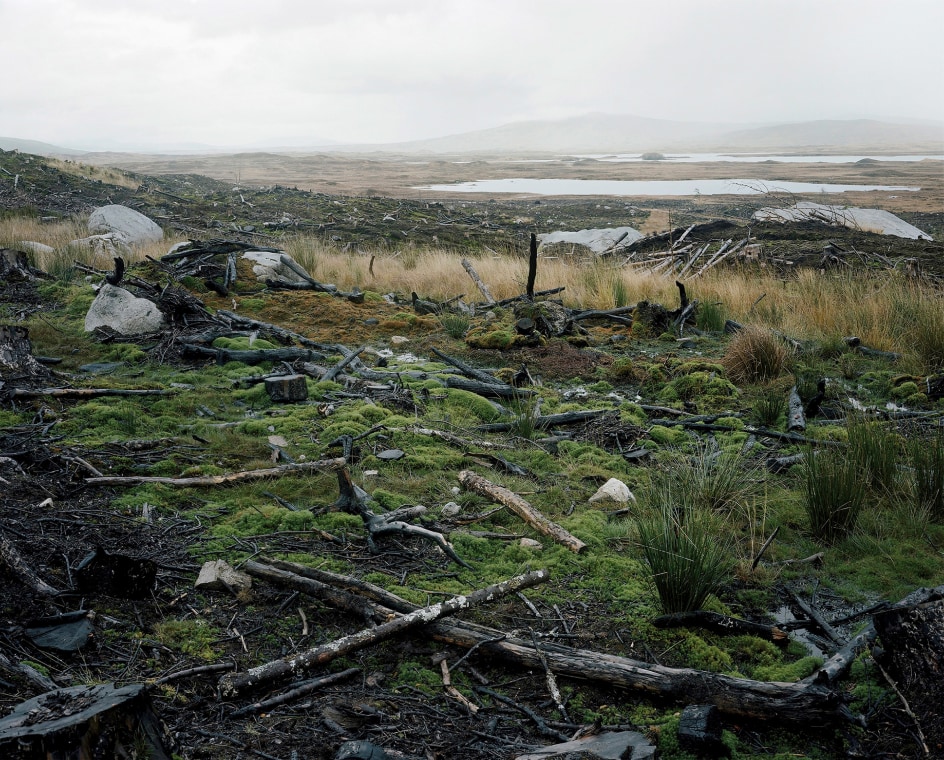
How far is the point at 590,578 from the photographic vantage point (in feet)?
13.5

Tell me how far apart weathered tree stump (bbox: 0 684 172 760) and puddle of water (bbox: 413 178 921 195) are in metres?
45.5

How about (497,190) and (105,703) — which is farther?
(497,190)

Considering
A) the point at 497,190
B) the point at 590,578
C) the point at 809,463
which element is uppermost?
the point at 497,190

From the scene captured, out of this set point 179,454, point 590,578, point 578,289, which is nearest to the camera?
point 590,578

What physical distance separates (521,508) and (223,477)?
2155 millimetres

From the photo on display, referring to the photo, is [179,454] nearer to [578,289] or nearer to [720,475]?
[720,475]

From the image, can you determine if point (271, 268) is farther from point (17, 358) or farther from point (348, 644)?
point (348, 644)

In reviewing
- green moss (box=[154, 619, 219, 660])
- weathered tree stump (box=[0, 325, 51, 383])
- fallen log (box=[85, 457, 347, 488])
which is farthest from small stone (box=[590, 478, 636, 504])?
weathered tree stump (box=[0, 325, 51, 383])

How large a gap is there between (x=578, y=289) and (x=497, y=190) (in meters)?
46.7

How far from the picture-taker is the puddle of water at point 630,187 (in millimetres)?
46969

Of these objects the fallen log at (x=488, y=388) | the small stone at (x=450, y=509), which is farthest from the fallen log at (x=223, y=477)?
the fallen log at (x=488, y=388)

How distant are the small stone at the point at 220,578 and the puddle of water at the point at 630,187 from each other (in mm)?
44158

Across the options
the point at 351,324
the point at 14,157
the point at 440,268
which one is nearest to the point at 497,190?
the point at 14,157

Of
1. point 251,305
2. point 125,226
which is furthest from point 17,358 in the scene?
point 125,226
